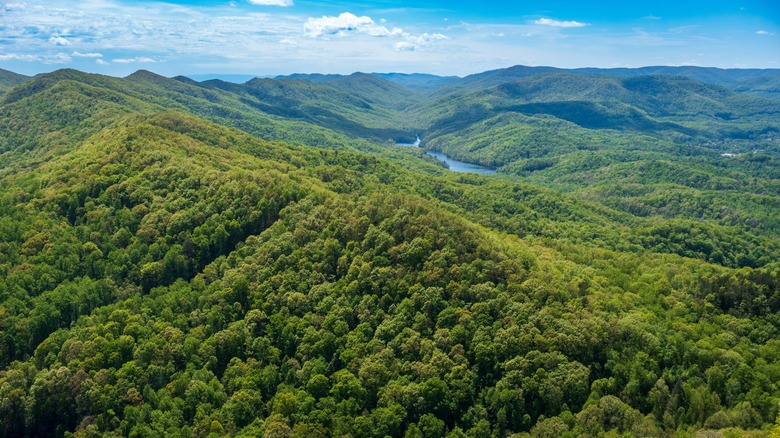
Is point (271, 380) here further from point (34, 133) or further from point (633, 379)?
point (34, 133)

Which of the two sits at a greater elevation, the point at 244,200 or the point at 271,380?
the point at 244,200

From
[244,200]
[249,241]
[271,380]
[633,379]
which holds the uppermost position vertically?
[244,200]

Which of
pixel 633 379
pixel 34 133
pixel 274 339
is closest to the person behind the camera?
pixel 633 379

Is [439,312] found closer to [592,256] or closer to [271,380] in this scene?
[271,380]

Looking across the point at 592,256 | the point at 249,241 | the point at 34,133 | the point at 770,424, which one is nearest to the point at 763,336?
the point at 770,424

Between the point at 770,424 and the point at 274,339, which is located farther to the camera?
the point at 274,339

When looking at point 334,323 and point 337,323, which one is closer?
point 337,323

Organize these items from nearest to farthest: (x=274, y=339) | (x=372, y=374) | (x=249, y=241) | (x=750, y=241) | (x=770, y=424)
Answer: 1. (x=770, y=424)
2. (x=372, y=374)
3. (x=274, y=339)
4. (x=249, y=241)
5. (x=750, y=241)

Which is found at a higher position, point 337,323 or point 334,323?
point 337,323

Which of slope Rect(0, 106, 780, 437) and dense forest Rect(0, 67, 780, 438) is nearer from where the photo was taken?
dense forest Rect(0, 67, 780, 438)

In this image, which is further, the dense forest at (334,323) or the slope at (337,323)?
the slope at (337,323)
